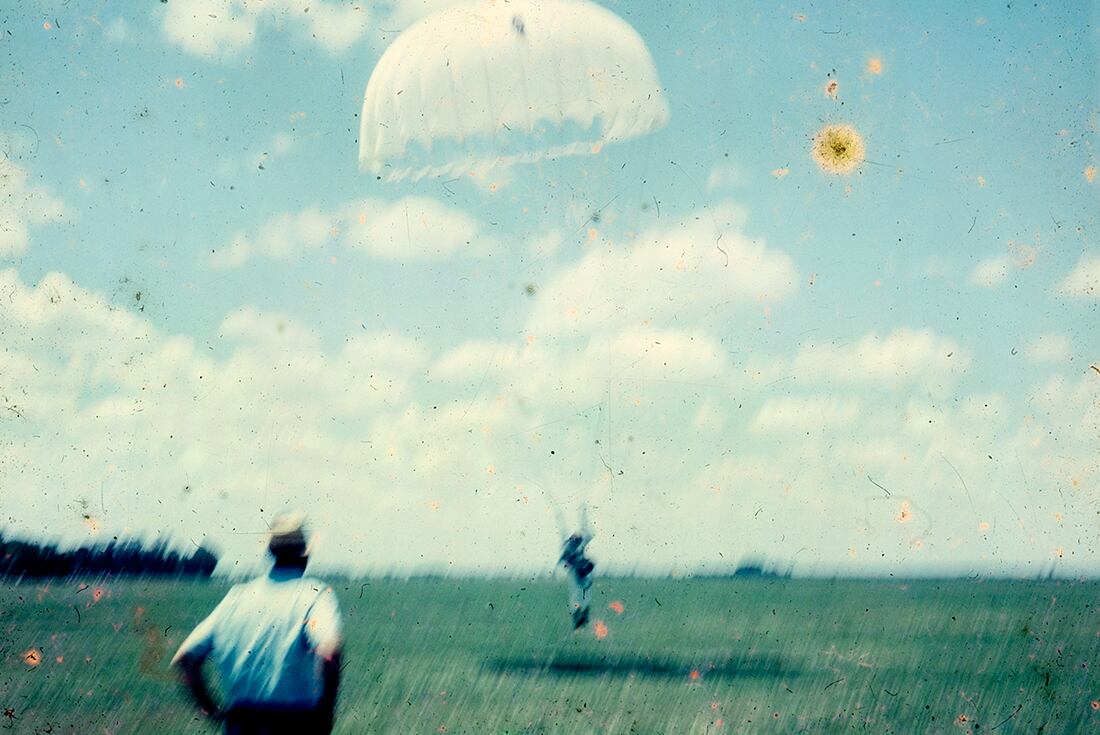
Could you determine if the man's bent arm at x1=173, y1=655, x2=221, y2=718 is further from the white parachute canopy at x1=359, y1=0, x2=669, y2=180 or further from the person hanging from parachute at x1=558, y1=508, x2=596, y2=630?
the white parachute canopy at x1=359, y1=0, x2=669, y2=180

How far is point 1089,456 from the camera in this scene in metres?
2.98

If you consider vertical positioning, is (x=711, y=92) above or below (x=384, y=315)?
above

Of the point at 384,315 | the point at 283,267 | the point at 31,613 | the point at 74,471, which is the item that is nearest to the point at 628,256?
the point at 384,315

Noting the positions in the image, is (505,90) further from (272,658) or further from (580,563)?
(272,658)

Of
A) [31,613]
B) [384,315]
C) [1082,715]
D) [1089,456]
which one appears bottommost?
[31,613]

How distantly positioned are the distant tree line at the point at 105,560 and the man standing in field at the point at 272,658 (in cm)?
41

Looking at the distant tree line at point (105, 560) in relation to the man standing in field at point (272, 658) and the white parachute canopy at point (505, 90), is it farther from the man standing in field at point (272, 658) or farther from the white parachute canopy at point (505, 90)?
the white parachute canopy at point (505, 90)

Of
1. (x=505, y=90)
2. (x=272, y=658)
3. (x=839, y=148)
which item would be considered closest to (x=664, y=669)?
(x=272, y=658)

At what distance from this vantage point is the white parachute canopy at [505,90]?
9.70 feet

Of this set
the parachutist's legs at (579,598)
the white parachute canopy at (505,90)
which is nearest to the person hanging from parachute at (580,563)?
the parachutist's legs at (579,598)

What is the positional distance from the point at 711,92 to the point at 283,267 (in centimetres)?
146

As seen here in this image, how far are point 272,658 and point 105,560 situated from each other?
0.82m

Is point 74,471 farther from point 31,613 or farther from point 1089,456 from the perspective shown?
point 1089,456

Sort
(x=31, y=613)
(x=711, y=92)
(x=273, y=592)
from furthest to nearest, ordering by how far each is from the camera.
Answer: (x=711, y=92), (x=31, y=613), (x=273, y=592)
